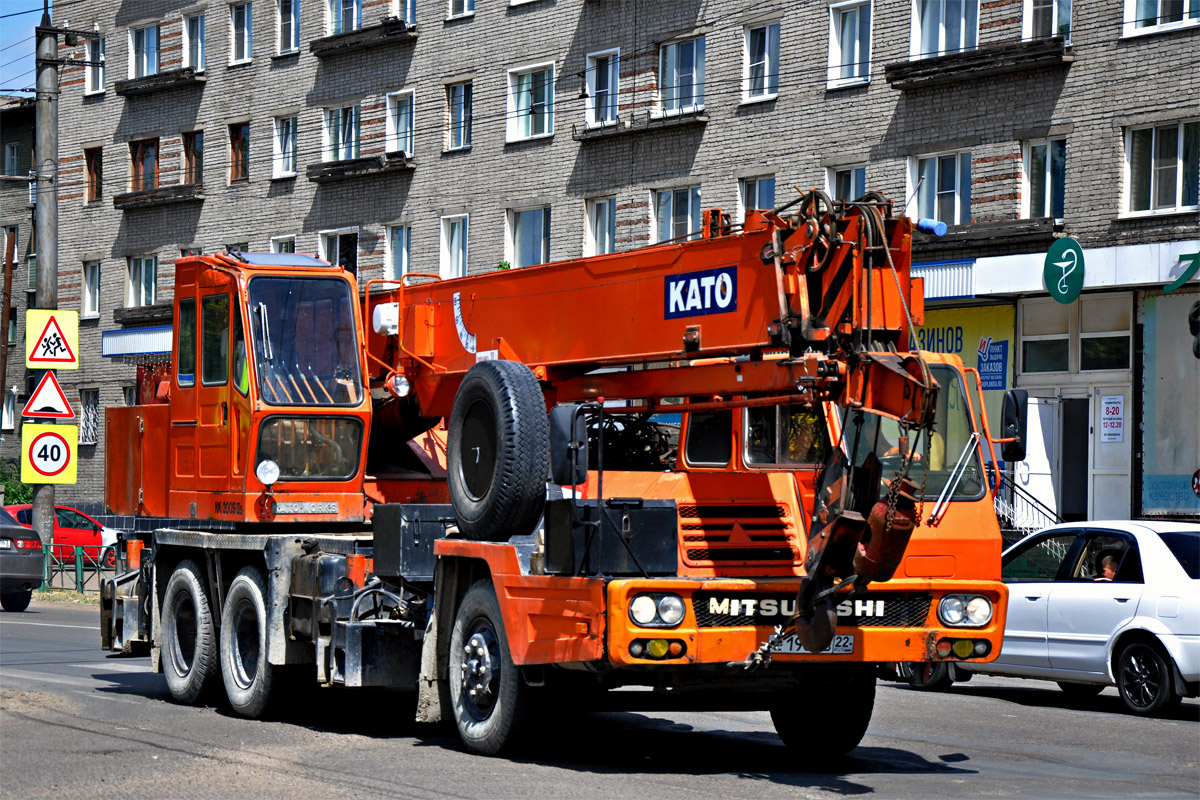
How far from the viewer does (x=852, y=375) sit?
9219mm

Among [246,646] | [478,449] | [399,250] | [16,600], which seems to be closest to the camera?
[478,449]

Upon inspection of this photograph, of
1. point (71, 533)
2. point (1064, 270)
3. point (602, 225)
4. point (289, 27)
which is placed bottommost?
point (71, 533)

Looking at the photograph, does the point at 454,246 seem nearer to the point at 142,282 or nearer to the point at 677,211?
the point at 677,211

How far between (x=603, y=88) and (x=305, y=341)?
21.3m

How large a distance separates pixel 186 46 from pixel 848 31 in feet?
69.3

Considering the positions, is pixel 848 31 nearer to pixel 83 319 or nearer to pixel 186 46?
pixel 186 46

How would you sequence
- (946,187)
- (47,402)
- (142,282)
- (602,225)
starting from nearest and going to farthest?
(47,402), (946,187), (602,225), (142,282)

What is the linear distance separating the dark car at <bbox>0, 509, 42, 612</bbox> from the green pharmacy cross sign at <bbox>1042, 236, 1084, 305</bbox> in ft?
51.6

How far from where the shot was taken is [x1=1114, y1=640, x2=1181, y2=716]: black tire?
14.0 m

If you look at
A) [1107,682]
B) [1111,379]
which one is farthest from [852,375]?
[1111,379]

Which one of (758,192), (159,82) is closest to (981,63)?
(758,192)

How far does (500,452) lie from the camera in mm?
10273

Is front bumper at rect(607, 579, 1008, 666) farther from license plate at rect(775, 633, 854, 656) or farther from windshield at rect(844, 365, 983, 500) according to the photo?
windshield at rect(844, 365, 983, 500)

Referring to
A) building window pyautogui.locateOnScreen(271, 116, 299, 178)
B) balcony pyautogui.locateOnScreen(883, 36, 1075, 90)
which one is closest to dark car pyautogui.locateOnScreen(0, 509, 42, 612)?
balcony pyautogui.locateOnScreen(883, 36, 1075, 90)
